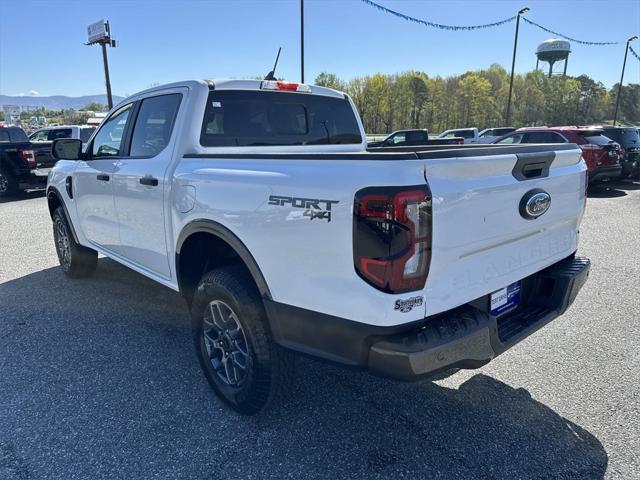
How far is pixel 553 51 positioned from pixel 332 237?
3452 inches

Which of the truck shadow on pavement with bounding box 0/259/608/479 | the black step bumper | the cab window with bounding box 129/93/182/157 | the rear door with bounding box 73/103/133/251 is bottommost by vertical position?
the truck shadow on pavement with bounding box 0/259/608/479

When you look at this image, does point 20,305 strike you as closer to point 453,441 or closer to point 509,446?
point 453,441

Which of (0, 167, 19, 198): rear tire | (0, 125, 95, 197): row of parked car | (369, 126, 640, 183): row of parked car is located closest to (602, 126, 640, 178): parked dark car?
(369, 126, 640, 183): row of parked car

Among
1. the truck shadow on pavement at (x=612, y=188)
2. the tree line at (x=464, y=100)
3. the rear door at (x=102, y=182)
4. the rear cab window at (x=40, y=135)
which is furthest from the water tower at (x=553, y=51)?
the rear door at (x=102, y=182)

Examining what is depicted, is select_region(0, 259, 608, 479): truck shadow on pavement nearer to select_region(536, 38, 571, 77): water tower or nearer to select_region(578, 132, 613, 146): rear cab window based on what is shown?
select_region(578, 132, 613, 146): rear cab window

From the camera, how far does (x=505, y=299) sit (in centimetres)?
241

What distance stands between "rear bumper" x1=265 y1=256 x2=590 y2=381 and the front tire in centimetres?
14

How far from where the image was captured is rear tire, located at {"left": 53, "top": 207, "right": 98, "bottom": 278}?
505 centimetres

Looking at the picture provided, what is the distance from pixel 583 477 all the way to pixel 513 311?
85 cm

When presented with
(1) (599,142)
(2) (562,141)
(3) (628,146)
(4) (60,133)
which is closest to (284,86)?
(2) (562,141)

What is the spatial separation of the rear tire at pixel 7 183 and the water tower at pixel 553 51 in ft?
270

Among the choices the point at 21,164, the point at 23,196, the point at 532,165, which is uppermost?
the point at 532,165

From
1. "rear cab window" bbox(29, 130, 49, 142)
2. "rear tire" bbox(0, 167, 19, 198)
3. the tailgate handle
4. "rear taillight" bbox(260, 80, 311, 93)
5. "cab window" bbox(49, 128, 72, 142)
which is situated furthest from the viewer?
"rear cab window" bbox(29, 130, 49, 142)

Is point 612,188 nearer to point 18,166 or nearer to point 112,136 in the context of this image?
point 112,136
